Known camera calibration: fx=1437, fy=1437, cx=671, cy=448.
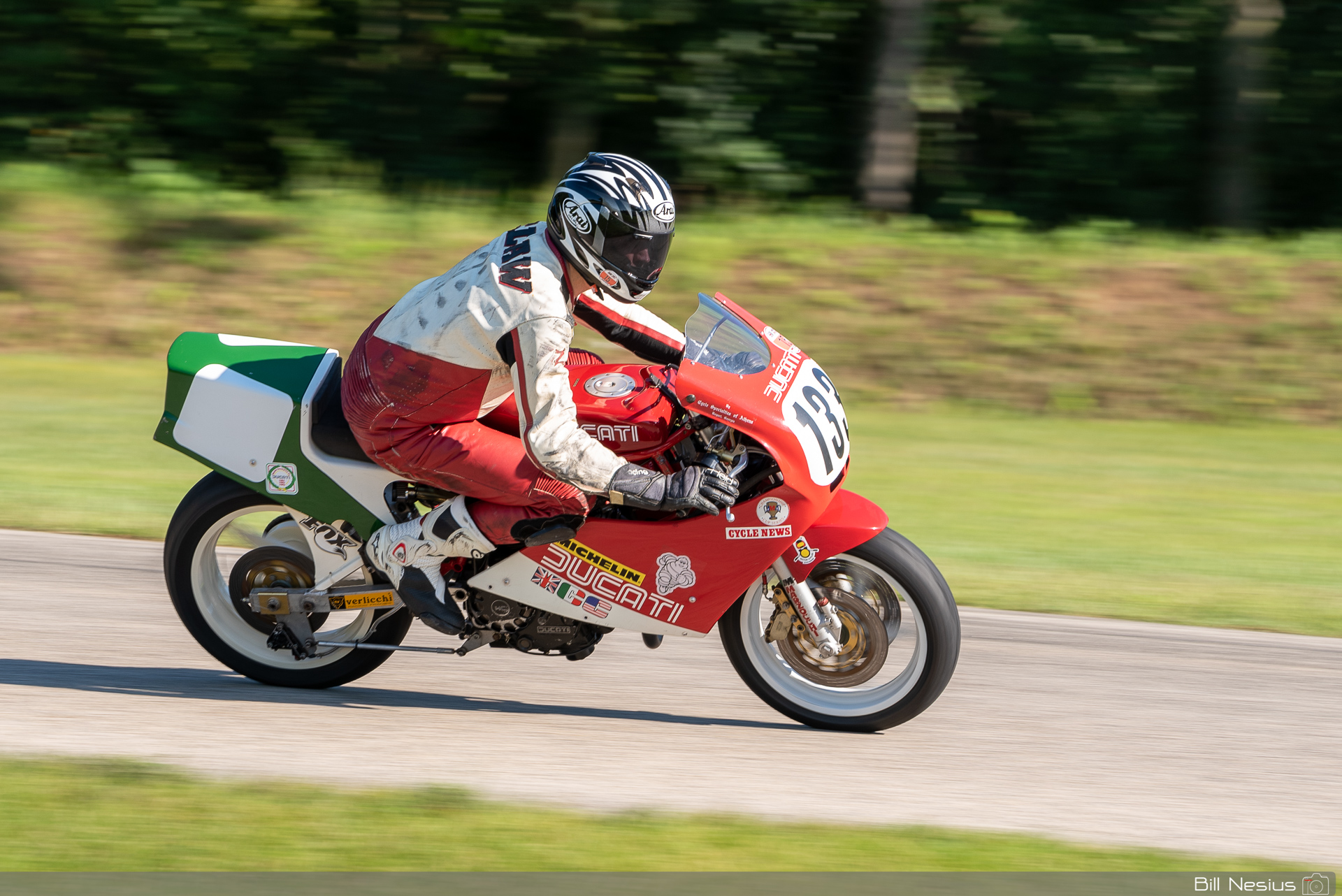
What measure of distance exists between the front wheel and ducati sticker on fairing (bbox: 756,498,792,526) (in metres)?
0.26

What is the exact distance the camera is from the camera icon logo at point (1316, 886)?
12.3 ft

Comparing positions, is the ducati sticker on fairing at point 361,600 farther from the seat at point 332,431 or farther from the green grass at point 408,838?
the green grass at point 408,838

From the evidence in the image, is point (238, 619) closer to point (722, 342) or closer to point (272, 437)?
point (272, 437)

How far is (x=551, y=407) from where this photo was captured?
4.42 meters

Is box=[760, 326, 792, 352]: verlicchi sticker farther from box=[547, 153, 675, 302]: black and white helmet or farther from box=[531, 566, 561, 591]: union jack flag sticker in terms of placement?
box=[531, 566, 561, 591]: union jack flag sticker

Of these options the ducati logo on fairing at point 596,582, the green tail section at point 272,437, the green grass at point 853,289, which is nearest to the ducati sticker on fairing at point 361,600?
the green tail section at point 272,437

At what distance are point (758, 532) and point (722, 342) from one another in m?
0.64

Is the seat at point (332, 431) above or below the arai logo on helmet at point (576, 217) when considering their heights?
below

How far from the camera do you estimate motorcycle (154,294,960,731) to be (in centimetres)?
472

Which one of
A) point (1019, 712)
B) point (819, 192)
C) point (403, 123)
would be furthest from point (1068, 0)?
point (1019, 712)

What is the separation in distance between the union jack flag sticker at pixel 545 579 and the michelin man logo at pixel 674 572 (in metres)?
0.35

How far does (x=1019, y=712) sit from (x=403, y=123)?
1536 centimetres

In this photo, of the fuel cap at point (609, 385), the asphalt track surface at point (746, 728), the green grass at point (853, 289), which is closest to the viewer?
the asphalt track surface at point (746, 728)

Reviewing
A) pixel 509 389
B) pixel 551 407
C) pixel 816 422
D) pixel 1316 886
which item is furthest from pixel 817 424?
pixel 1316 886
